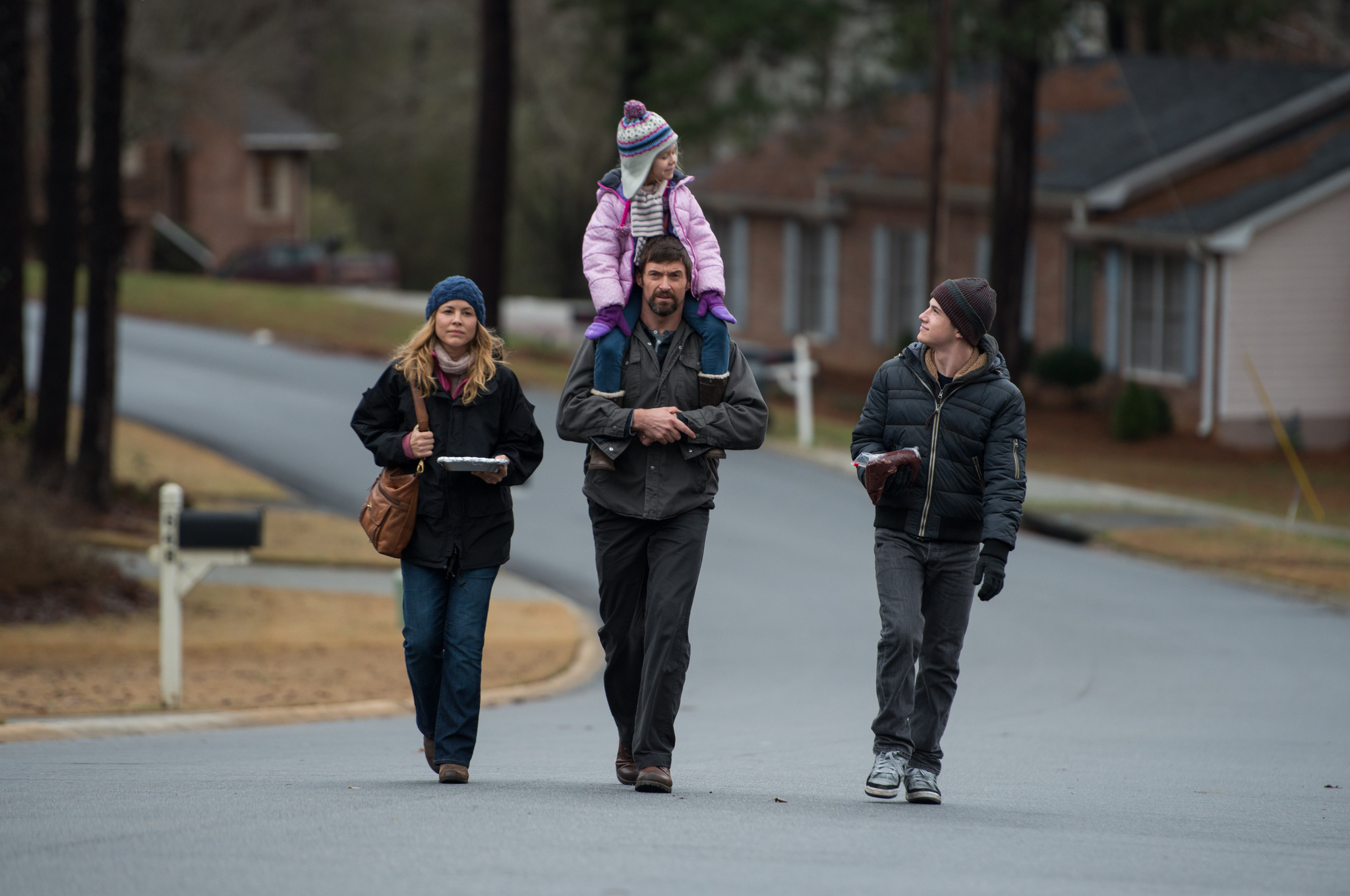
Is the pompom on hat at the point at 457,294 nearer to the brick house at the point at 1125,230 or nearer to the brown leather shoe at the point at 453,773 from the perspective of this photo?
the brown leather shoe at the point at 453,773

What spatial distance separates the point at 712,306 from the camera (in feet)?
20.7

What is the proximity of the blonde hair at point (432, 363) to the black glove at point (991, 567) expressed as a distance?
6.44 ft

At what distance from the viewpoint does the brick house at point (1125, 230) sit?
2564cm

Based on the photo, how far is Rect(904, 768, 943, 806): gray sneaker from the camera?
20.3 feet

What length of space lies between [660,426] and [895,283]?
27854 millimetres

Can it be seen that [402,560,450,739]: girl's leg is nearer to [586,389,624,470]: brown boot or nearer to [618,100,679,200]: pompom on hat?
[586,389,624,470]: brown boot

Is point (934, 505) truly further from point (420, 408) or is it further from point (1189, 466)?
point (1189, 466)

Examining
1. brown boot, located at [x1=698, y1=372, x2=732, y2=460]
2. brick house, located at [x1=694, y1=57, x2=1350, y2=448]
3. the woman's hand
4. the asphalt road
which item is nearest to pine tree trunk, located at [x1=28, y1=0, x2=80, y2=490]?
the asphalt road

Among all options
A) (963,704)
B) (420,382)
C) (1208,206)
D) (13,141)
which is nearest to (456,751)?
(420,382)

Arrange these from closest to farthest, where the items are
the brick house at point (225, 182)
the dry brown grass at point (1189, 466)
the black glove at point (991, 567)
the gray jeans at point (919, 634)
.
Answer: the black glove at point (991, 567) → the gray jeans at point (919, 634) → the dry brown grass at point (1189, 466) → the brick house at point (225, 182)

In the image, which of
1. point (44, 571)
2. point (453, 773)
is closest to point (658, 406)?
point (453, 773)

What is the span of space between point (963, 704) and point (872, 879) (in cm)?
584

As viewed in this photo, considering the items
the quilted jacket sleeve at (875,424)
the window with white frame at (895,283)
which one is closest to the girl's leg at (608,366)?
the quilted jacket sleeve at (875,424)

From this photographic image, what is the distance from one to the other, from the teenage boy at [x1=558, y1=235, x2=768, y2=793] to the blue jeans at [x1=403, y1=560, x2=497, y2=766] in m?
0.50
